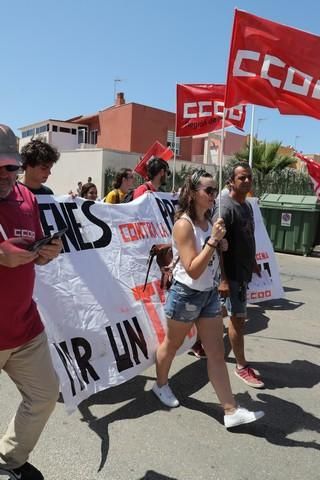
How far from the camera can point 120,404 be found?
12.3ft

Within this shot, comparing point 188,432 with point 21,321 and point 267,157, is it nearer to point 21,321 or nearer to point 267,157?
point 21,321

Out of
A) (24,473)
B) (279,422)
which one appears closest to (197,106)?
(279,422)

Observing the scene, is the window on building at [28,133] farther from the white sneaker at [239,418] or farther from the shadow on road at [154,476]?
the shadow on road at [154,476]

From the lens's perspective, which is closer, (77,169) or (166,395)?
(166,395)

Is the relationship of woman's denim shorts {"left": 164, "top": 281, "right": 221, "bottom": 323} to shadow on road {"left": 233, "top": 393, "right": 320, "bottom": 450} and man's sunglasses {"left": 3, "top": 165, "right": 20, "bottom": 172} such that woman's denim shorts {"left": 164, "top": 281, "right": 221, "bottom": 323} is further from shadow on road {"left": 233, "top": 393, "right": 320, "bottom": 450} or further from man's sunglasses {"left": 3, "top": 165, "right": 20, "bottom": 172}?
man's sunglasses {"left": 3, "top": 165, "right": 20, "bottom": 172}

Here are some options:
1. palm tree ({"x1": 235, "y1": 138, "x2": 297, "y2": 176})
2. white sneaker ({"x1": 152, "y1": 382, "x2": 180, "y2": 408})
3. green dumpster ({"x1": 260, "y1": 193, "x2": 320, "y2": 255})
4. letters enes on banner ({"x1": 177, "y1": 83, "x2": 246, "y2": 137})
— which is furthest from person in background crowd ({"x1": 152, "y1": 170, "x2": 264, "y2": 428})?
palm tree ({"x1": 235, "y1": 138, "x2": 297, "y2": 176})

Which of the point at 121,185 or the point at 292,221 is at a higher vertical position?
the point at 121,185

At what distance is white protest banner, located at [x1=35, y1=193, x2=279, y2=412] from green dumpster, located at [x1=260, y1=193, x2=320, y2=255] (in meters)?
8.61

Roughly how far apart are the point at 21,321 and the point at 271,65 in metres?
3.31

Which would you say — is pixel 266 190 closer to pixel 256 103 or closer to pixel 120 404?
pixel 256 103

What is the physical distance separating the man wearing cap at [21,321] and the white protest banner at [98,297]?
75cm

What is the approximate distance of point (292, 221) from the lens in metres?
12.6

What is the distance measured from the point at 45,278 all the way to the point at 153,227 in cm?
150

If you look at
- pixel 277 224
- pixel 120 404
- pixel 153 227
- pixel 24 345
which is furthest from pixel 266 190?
pixel 24 345
